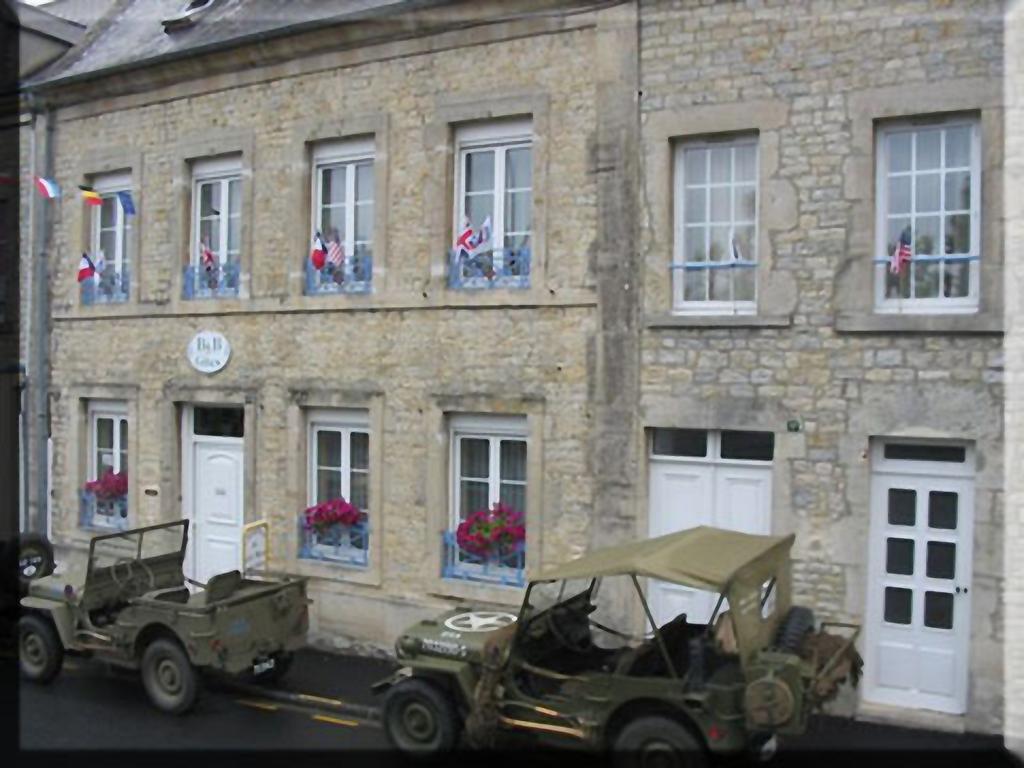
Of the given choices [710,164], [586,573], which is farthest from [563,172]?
[586,573]

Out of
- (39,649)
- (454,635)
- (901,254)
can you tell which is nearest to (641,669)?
(454,635)

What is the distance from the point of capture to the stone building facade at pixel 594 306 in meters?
8.41

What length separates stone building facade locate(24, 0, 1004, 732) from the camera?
8406 mm

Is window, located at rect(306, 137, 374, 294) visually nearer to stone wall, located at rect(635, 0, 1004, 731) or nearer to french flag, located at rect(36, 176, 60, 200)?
stone wall, located at rect(635, 0, 1004, 731)

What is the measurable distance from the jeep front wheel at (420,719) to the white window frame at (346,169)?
5.01 metres

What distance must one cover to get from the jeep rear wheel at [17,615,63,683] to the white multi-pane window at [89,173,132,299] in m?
4.78

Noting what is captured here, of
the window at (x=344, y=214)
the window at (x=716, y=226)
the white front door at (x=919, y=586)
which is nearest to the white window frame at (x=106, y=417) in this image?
the window at (x=344, y=214)

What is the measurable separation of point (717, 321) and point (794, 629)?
291 cm

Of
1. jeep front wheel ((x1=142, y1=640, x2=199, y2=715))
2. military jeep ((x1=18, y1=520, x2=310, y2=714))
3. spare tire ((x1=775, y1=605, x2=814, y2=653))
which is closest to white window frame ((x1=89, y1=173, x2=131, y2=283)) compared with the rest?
military jeep ((x1=18, y1=520, x2=310, y2=714))

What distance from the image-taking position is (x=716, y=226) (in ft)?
30.5

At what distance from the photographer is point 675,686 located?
662 centimetres

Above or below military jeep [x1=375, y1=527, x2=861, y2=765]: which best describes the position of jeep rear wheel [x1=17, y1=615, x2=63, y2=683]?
below

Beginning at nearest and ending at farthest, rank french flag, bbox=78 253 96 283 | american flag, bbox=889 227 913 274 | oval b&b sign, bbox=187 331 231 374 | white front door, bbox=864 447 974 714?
white front door, bbox=864 447 974 714 → american flag, bbox=889 227 913 274 → oval b&b sign, bbox=187 331 231 374 → french flag, bbox=78 253 96 283

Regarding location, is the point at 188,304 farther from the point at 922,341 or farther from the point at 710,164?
the point at 922,341
